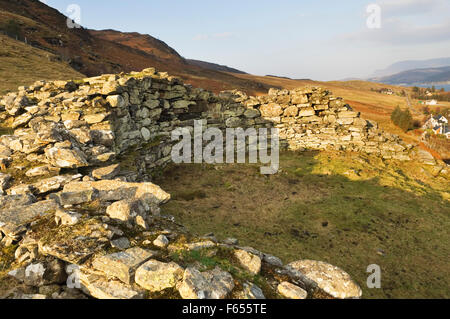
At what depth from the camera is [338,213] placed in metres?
11.8

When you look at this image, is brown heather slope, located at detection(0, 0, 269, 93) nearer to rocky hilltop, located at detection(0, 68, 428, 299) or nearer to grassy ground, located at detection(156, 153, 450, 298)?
rocky hilltop, located at detection(0, 68, 428, 299)

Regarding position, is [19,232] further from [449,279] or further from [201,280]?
[449,279]

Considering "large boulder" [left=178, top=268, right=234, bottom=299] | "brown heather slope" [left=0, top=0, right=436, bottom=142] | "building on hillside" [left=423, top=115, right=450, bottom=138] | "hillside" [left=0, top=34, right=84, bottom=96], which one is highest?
"brown heather slope" [left=0, top=0, right=436, bottom=142]

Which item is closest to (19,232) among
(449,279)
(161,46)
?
(449,279)

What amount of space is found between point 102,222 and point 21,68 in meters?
→ 23.5

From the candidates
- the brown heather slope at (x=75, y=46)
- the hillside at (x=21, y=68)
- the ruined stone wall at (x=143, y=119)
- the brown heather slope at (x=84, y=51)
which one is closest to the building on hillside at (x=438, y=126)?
the brown heather slope at (x=84, y=51)

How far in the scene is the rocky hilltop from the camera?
3.98m

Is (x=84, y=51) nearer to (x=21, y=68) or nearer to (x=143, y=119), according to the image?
(x=21, y=68)

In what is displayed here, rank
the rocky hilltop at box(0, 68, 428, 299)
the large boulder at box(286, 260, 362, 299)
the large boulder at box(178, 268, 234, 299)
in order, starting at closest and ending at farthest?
the large boulder at box(178, 268, 234, 299)
the rocky hilltop at box(0, 68, 428, 299)
the large boulder at box(286, 260, 362, 299)

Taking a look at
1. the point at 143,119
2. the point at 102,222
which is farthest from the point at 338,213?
the point at 143,119

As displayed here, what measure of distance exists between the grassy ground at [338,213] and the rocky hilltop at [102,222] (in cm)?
320

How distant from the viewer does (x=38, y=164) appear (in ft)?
26.2

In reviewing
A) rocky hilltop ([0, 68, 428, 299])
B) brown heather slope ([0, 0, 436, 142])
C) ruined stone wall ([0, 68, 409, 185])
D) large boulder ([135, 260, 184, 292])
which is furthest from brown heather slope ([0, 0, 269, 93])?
large boulder ([135, 260, 184, 292])

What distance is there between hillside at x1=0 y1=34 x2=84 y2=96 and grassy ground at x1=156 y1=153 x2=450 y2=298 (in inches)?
509
